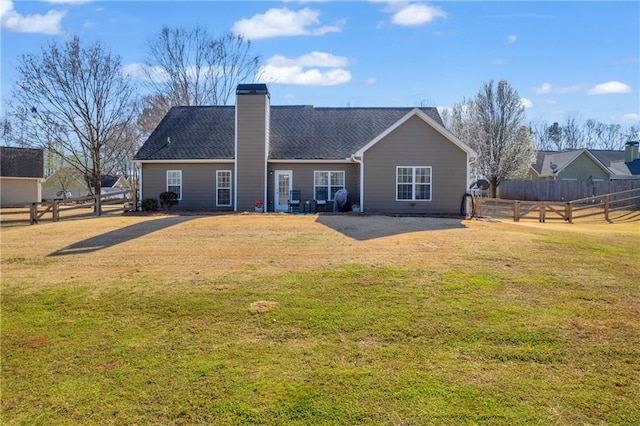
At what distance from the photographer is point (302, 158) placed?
67.1ft

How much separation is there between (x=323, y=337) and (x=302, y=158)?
16.0m

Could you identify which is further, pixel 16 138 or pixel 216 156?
pixel 16 138

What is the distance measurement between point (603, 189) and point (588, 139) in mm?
48437

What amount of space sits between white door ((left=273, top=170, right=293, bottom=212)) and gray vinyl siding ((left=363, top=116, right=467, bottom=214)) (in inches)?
169

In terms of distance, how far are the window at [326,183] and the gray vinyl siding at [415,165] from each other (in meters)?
2.38

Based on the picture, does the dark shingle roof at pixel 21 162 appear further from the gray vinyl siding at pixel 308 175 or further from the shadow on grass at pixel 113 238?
the shadow on grass at pixel 113 238

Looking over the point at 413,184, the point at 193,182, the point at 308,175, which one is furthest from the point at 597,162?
the point at 193,182

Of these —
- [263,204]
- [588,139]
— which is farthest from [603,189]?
[588,139]

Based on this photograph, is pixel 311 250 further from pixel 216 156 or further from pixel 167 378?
pixel 216 156

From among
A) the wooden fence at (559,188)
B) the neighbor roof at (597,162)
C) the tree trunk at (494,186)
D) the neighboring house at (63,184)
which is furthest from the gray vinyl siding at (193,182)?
the neighbor roof at (597,162)

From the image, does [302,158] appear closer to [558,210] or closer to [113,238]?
[113,238]

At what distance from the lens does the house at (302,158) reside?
1814cm

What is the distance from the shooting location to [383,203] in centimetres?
1839

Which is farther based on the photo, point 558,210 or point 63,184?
point 63,184
